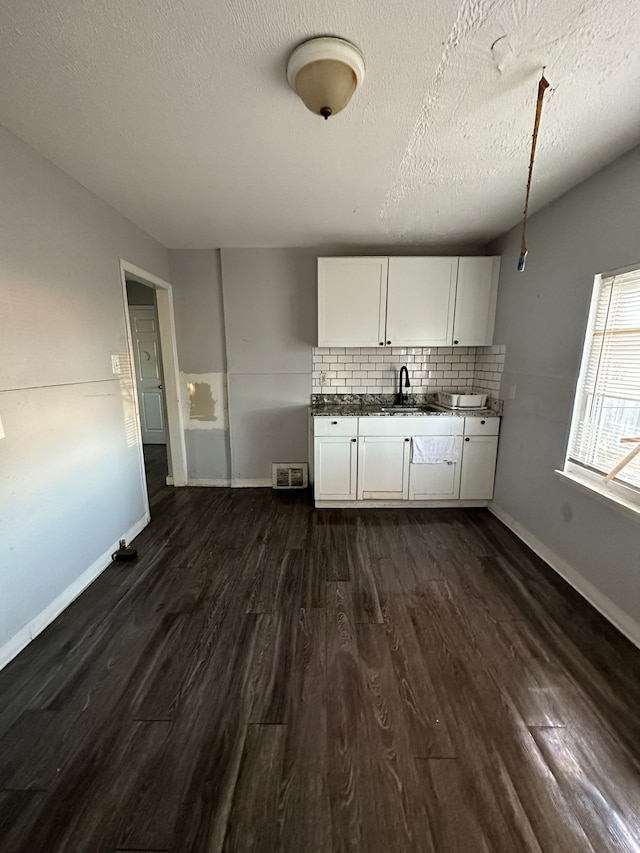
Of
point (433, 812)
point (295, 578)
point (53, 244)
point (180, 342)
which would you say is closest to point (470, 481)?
point (295, 578)

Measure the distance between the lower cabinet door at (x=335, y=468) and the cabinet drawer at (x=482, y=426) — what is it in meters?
1.01

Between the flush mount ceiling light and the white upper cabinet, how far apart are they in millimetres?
1825

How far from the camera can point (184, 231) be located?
9.36ft

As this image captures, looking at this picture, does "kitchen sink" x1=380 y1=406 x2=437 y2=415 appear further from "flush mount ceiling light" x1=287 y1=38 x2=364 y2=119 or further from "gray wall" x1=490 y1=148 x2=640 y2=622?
"flush mount ceiling light" x1=287 y1=38 x2=364 y2=119

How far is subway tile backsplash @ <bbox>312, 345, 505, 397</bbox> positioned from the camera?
3438 mm

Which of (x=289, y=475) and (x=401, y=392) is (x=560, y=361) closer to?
(x=401, y=392)

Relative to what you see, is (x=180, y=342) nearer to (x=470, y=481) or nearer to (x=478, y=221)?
(x=478, y=221)

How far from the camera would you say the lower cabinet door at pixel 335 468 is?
3012 mm

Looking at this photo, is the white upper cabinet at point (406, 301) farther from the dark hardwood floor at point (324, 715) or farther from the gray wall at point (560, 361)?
the dark hardwood floor at point (324, 715)

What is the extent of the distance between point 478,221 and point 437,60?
1742mm

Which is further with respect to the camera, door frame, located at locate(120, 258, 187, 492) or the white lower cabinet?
door frame, located at locate(120, 258, 187, 492)

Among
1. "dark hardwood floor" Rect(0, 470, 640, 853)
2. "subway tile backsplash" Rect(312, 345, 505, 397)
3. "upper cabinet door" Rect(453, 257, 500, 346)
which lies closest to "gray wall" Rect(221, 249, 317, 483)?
"subway tile backsplash" Rect(312, 345, 505, 397)

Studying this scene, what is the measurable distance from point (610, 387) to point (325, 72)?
2.06 meters

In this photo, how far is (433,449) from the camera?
300 cm
